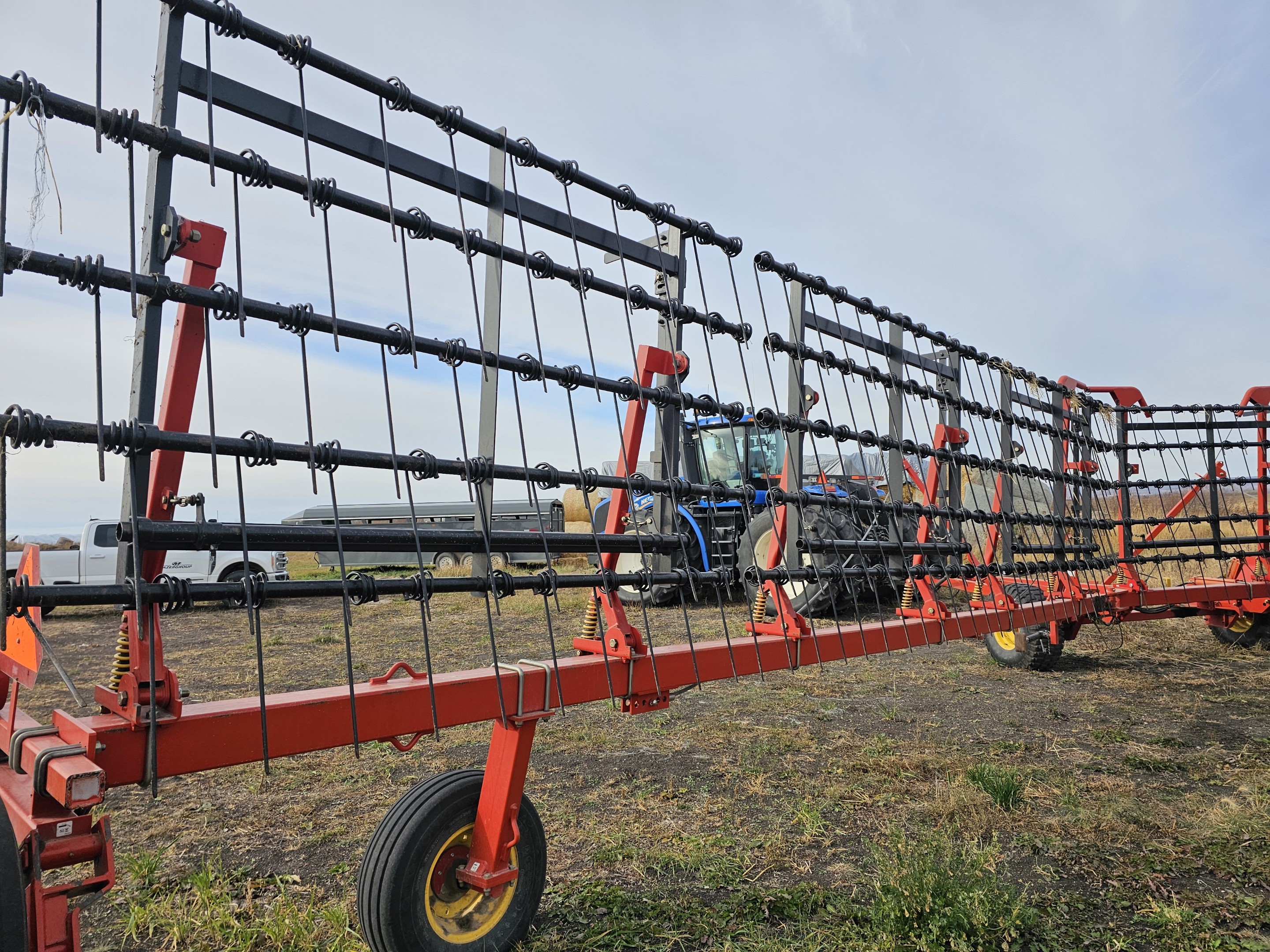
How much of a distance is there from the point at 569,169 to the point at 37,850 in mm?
2400

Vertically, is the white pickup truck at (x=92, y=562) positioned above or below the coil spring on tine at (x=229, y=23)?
below

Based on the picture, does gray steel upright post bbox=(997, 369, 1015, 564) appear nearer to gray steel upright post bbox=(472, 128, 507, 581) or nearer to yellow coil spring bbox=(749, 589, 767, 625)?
yellow coil spring bbox=(749, 589, 767, 625)

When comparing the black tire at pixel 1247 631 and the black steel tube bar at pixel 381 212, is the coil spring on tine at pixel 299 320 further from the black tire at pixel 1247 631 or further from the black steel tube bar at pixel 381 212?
the black tire at pixel 1247 631

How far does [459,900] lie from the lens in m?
2.42

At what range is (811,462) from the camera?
1137 centimetres

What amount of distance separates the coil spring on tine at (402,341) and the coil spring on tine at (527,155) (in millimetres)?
815

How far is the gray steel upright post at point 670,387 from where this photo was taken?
10.5 ft

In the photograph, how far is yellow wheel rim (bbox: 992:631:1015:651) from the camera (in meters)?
6.88

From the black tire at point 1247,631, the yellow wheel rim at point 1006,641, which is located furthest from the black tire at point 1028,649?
the black tire at point 1247,631

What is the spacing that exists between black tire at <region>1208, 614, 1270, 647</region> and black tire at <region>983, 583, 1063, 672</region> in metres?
1.88

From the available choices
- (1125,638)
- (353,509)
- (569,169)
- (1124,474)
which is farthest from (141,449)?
(353,509)

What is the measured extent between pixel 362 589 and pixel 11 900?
0.88 meters

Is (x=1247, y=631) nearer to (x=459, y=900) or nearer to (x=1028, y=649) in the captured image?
(x=1028, y=649)

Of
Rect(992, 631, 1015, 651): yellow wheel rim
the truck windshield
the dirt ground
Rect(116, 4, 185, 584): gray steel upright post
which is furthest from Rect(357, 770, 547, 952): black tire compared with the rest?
the truck windshield
